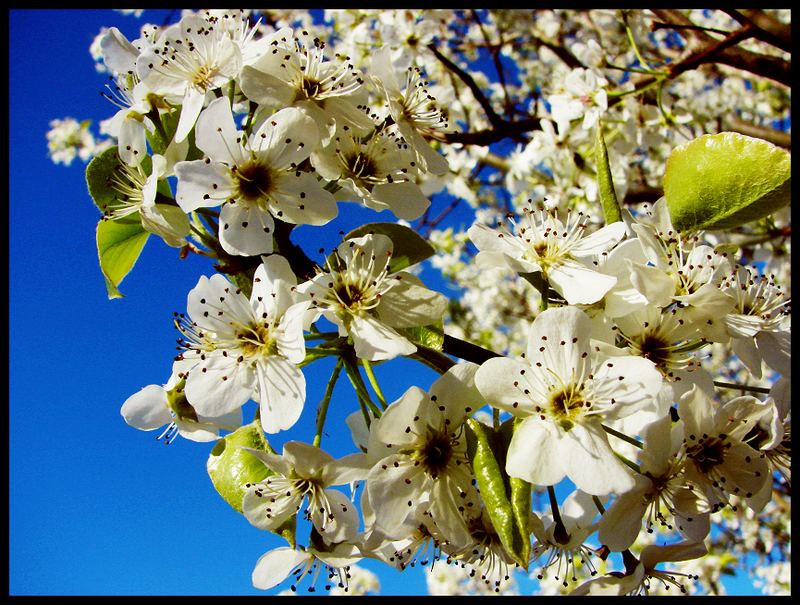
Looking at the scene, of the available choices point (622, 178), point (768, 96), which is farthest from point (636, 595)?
point (768, 96)

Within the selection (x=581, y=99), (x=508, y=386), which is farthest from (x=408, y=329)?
(x=581, y=99)

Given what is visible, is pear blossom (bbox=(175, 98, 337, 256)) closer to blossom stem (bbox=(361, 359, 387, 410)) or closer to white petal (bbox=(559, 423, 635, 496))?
blossom stem (bbox=(361, 359, 387, 410))

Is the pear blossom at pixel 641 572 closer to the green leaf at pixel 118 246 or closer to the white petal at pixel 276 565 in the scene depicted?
the white petal at pixel 276 565

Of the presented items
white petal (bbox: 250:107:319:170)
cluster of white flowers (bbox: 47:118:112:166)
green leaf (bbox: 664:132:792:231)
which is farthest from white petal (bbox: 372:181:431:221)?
cluster of white flowers (bbox: 47:118:112:166)

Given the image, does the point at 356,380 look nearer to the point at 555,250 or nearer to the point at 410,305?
the point at 410,305
